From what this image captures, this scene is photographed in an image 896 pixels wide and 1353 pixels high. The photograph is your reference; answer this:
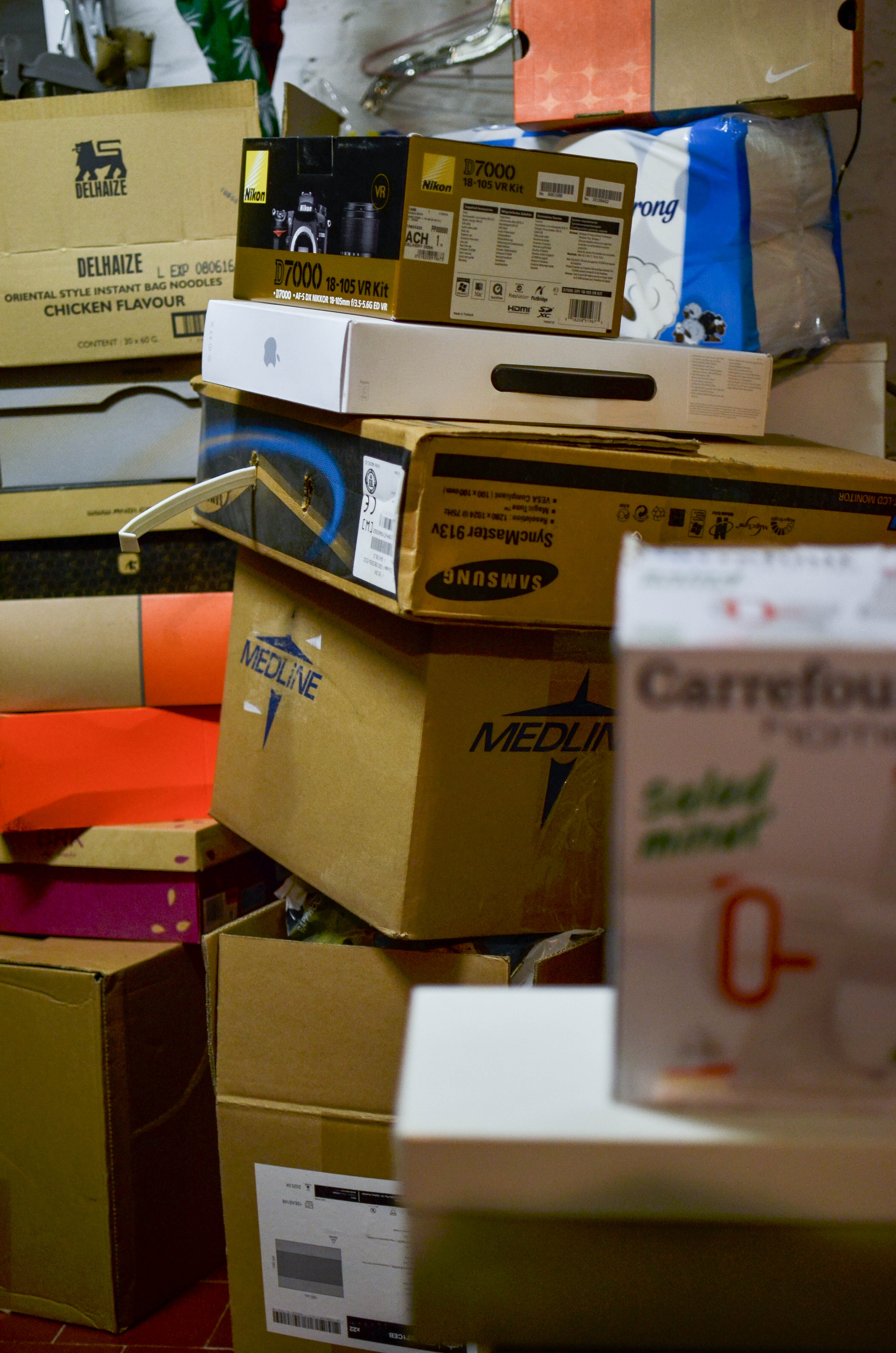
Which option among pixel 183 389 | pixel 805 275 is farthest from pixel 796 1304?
pixel 183 389

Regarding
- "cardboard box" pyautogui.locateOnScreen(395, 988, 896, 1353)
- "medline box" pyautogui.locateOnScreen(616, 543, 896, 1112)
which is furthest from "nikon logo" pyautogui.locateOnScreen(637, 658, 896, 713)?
"cardboard box" pyautogui.locateOnScreen(395, 988, 896, 1353)

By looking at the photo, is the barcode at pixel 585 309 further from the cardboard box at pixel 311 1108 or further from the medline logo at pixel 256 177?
the cardboard box at pixel 311 1108

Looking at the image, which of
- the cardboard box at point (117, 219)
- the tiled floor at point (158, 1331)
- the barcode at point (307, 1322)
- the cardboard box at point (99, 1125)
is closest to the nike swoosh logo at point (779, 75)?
the cardboard box at point (117, 219)

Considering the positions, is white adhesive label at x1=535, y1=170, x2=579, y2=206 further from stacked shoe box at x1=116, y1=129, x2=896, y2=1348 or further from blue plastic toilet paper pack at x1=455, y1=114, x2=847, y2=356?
blue plastic toilet paper pack at x1=455, y1=114, x2=847, y2=356

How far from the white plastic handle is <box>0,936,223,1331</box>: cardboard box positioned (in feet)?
1.95

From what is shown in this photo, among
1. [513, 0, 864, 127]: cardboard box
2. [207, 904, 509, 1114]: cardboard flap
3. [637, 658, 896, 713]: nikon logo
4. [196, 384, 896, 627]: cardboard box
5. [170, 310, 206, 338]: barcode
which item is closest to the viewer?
[637, 658, 896, 713]: nikon logo

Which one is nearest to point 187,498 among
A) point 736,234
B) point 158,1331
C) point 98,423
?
point 98,423

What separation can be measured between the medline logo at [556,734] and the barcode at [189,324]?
0.86 m

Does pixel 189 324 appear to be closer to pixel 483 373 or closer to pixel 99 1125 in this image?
pixel 483 373

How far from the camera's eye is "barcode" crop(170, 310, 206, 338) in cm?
158

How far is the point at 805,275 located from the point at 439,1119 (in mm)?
1288

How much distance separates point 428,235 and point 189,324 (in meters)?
0.65

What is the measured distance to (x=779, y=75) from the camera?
1.38 metres

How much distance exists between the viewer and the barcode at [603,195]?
1.10 metres
